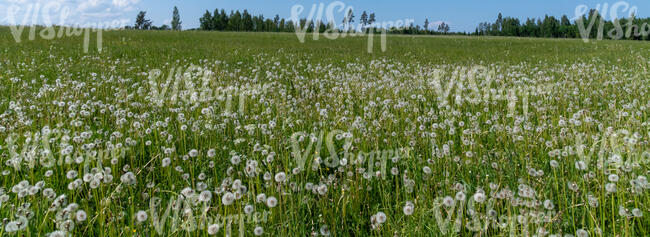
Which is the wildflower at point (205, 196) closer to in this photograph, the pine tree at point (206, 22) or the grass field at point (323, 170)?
the grass field at point (323, 170)

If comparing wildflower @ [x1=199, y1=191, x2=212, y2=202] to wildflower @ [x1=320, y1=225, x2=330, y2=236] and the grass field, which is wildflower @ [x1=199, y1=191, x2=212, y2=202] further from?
wildflower @ [x1=320, y1=225, x2=330, y2=236]

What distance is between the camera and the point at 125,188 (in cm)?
286

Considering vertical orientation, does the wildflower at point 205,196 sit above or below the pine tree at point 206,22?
below

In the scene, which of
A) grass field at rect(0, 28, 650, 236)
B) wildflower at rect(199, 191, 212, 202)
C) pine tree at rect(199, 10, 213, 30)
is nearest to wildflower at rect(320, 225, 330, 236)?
grass field at rect(0, 28, 650, 236)

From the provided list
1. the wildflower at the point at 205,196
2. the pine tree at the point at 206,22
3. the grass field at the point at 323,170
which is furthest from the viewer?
the pine tree at the point at 206,22

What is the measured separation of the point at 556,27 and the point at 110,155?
151m

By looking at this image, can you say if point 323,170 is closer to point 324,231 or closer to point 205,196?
point 324,231

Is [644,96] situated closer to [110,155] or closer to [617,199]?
[617,199]

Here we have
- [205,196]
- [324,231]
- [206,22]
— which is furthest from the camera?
[206,22]

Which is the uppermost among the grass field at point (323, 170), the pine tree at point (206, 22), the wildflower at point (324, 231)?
the pine tree at point (206, 22)

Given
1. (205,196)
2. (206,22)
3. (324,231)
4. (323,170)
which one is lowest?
(324,231)

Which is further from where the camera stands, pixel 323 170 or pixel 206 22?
pixel 206 22

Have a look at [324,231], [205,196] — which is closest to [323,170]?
[324,231]

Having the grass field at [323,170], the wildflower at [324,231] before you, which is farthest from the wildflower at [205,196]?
the wildflower at [324,231]
